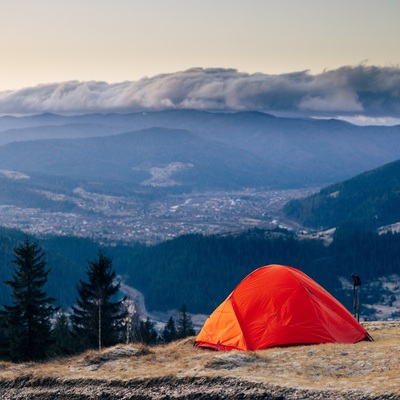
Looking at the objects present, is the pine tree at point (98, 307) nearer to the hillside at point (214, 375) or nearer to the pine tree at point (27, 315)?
the pine tree at point (27, 315)

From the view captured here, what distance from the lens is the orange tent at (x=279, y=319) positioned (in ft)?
110

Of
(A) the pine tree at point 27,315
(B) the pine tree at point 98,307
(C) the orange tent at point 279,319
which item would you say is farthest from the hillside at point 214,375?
(B) the pine tree at point 98,307

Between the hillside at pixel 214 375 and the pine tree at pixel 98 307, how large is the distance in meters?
20.8

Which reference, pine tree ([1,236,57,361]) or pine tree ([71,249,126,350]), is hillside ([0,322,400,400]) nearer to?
pine tree ([1,236,57,361])

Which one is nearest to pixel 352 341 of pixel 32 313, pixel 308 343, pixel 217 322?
pixel 308 343

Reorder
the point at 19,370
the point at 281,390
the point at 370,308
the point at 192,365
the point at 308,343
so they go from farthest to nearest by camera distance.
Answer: the point at 370,308 < the point at 308,343 < the point at 19,370 < the point at 192,365 < the point at 281,390

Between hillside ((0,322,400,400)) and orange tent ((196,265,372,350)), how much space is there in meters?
2.14

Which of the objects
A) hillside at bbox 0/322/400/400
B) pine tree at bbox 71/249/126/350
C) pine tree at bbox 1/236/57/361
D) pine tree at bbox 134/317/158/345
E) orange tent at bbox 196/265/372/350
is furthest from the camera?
pine tree at bbox 134/317/158/345

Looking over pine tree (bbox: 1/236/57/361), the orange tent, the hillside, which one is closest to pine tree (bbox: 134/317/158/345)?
pine tree (bbox: 1/236/57/361)

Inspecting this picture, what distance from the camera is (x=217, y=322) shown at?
36.1 metres

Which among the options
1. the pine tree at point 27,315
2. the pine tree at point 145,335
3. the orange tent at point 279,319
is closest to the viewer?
the orange tent at point 279,319

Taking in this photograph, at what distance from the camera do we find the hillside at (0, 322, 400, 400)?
23328 mm

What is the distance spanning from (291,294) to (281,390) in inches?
495

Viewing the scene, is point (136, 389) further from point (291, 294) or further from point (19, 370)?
point (291, 294)
